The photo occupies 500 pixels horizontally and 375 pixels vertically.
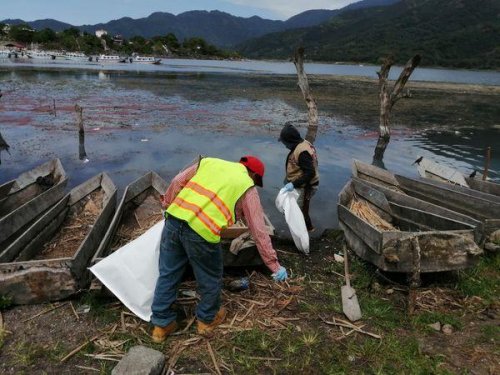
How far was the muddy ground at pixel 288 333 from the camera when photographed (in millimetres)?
4621

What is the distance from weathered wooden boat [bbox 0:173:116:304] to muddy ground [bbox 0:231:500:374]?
273 millimetres

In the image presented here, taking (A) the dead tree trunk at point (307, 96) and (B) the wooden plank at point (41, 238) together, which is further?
(A) the dead tree trunk at point (307, 96)

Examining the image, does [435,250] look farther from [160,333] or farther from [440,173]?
[440,173]

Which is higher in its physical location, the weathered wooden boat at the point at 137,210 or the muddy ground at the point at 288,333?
the weathered wooden boat at the point at 137,210

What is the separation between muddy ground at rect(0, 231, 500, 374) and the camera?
4.62m

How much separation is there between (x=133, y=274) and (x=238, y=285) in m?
1.70

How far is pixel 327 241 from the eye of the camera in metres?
8.60

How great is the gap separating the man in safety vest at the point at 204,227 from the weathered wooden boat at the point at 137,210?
2678 millimetres

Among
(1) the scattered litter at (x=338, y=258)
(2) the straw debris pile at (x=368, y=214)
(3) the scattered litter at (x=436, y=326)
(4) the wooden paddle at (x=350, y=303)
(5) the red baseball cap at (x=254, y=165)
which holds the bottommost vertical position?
(1) the scattered litter at (x=338, y=258)

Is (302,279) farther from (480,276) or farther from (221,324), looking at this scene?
(480,276)

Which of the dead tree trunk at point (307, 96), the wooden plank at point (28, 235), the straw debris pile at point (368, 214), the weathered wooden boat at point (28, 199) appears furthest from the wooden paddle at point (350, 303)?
the dead tree trunk at point (307, 96)

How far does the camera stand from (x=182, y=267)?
4.70 m

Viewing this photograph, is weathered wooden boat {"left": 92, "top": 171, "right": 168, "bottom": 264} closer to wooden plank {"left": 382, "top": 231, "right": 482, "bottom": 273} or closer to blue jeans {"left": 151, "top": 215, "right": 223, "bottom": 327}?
blue jeans {"left": 151, "top": 215, "right": 223, "bottom": 327}

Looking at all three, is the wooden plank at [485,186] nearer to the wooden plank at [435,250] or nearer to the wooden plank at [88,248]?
the wooden plank at [435,250]
